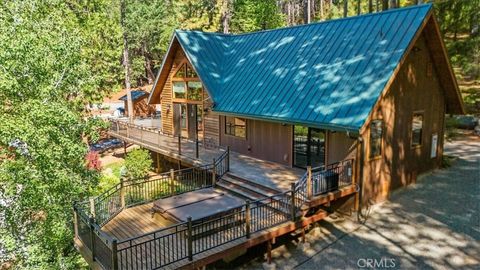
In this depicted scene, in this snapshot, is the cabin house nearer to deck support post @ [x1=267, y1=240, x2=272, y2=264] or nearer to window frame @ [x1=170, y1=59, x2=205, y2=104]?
deck support post @ [x1=267, y1=240, x2=272, y2=264]

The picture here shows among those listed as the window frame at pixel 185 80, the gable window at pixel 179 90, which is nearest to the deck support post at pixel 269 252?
the window frame at pixel 185 80

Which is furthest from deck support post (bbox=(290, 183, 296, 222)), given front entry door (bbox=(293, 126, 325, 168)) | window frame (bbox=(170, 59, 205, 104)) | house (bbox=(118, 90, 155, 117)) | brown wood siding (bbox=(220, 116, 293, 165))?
house (bbox=(118, 90, 155, 117))

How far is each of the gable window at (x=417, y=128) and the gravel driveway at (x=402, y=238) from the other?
1.86 meters

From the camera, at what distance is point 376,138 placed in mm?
12812

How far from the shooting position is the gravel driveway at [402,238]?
32.7ft

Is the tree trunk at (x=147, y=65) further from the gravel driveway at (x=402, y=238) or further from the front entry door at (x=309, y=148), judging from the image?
the gravel driveway at (x=402, y=238)

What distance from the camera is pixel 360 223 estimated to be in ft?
39.7

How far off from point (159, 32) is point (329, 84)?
3934 centimetres

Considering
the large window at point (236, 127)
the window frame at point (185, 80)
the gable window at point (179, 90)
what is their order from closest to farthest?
the large window at point (236, 127), the window frame at point (185, 80), the gable window at point (179, 90)

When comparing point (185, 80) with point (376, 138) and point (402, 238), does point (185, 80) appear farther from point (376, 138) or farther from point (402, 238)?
point (402, 238)

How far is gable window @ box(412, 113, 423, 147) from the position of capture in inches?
578

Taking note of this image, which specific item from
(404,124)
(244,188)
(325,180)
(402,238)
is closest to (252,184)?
(244,188)

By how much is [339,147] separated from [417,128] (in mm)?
4140

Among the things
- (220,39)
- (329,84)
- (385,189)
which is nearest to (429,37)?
(329,84)
